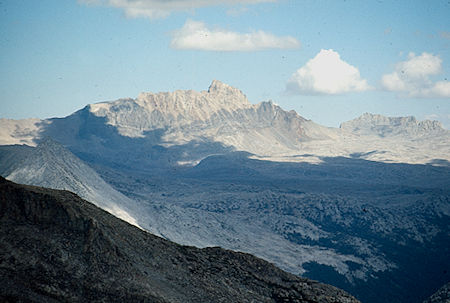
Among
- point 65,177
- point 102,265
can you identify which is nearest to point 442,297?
point 102,265

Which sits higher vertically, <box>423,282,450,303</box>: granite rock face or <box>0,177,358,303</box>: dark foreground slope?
<box>0,177,358,303</box>: dark foreground slope

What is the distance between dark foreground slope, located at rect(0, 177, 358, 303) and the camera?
30.4m

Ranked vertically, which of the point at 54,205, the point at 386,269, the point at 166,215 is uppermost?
the point at 54,205

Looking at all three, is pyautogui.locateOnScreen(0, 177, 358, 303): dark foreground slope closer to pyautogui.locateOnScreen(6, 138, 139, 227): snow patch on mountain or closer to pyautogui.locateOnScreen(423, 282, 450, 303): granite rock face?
pyautogui.locateOnScreen(423, 282, 450, 303): granite rock face

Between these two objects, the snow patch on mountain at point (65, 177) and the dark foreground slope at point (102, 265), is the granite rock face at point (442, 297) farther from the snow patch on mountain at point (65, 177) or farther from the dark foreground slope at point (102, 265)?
the snow patch on mountain at point (65, 177)

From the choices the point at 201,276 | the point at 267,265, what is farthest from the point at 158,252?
the point at 267,265

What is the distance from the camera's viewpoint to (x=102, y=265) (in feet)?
107

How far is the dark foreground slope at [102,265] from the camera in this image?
3042cm

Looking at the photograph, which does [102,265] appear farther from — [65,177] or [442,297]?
[65,177]

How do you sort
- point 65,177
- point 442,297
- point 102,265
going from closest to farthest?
point 102,265 < point 442,297 < point 65,177

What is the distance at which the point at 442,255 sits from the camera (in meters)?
168

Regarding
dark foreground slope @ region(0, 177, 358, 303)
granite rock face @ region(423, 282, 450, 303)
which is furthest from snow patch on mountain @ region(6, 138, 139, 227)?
dark foreground slope @ region(0, 177, 358, 303)

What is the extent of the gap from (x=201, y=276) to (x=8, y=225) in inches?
522

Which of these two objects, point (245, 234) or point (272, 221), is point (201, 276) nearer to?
point (245, 234)
